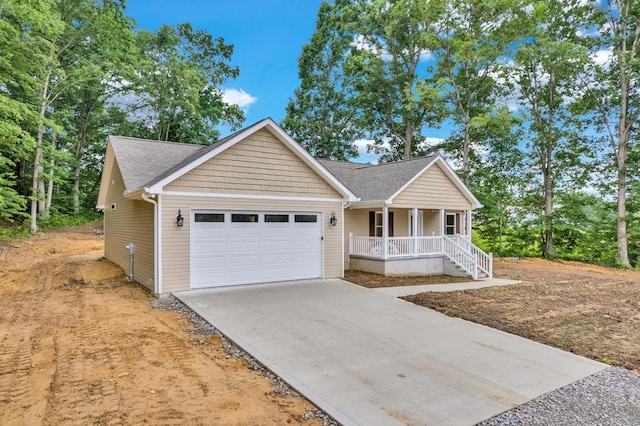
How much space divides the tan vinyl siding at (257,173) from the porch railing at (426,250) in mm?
3354

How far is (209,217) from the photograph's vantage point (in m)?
9.34

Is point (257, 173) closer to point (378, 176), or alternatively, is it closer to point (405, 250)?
point (405, 250)

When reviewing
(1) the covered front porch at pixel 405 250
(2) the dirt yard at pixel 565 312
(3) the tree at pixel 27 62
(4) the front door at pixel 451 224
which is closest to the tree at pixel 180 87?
(3) the tree at pixel 27 62

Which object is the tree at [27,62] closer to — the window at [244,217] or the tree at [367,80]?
the window at [244,217]

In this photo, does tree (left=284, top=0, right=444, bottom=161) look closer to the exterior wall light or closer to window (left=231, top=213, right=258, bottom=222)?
the exterior wall light

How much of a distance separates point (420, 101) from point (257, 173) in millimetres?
16492

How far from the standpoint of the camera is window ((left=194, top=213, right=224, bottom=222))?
30.2 ft

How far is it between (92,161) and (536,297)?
3397 cm

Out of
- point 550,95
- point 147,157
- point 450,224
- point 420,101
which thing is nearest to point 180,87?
point 420,101

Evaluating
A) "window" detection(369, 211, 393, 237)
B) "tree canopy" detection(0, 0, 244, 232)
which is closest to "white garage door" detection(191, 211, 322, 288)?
"window" detection(369, 211, 393, 237)

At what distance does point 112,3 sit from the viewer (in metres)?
24.7

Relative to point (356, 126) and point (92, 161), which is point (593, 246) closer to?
point (356, 126)

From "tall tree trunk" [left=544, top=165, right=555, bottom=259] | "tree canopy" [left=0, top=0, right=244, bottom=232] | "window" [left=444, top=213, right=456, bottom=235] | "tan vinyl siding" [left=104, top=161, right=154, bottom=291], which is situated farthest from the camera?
"tall tree trunk" [left=544, top=165, right=555, bottom=259]

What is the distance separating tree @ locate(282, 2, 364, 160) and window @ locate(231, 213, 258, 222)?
19.7 m
